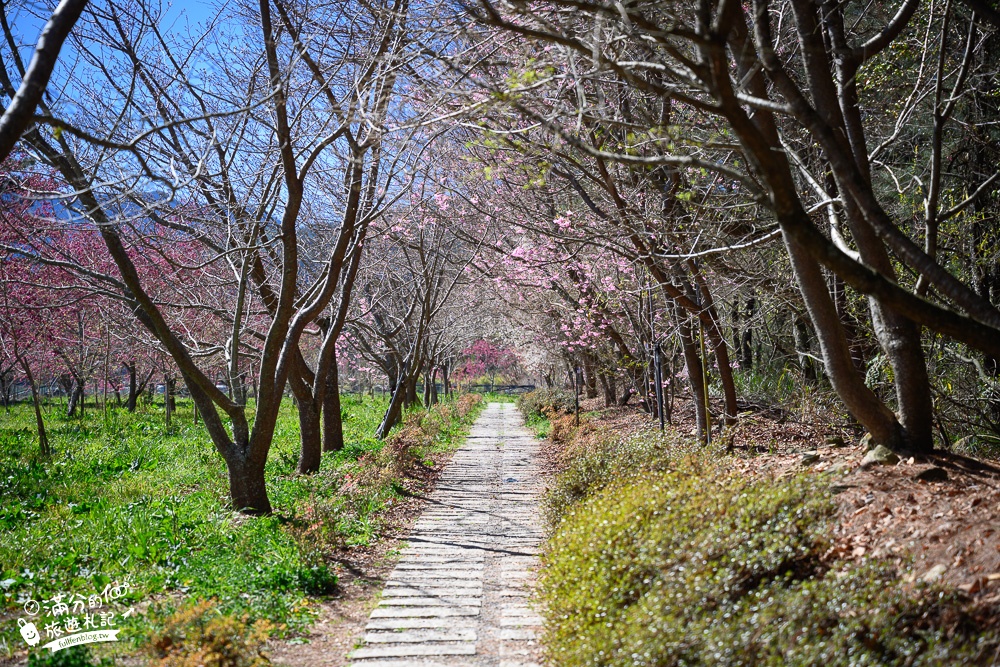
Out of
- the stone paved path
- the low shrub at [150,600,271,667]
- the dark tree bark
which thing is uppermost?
the dark tree bark

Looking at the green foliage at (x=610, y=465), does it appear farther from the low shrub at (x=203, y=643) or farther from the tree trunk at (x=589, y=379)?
the tree trunk at (x=589, y=379)

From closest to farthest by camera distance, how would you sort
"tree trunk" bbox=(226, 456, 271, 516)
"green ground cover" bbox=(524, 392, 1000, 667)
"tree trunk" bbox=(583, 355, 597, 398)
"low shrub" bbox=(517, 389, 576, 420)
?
"green ground cover" bbox=(524, 392, 1000, 667) < "tree trunk" bbox=(226, 456, 271, 516) < "low shrub" bbox=(517, 389, 576, 420) < "tree trunk" bbox=(583, 355, 597, 398)

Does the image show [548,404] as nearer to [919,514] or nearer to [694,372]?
[694,372]

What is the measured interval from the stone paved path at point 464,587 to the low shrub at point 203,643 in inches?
27.5

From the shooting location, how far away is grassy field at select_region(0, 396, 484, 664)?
5266 millimetres

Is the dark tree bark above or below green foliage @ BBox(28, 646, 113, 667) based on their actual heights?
above

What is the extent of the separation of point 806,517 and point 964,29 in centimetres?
644

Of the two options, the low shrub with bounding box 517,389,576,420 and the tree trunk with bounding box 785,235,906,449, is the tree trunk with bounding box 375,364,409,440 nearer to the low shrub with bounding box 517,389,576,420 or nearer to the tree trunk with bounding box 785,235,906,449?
the low shrub with bounding box 517,389,576,420

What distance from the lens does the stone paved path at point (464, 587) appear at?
15.2 feet

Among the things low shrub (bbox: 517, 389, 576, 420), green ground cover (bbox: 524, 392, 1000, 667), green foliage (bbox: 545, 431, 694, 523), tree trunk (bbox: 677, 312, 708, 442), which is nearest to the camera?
green ground cover (bbox: 524, 392, 1000, 667)

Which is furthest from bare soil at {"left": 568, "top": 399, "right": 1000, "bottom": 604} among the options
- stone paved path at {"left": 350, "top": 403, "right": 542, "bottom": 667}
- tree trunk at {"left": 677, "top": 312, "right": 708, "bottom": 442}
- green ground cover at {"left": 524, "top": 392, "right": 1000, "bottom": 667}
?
tree trunk at {"left": 677, "top": 312, "right": 708, "bottom": 442}

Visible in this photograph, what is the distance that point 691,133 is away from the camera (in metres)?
7.97

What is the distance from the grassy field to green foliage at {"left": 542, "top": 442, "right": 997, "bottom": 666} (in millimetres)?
2136

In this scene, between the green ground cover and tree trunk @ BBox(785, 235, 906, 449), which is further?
tree trunk @ BBox(785, 235, 906, 449)
